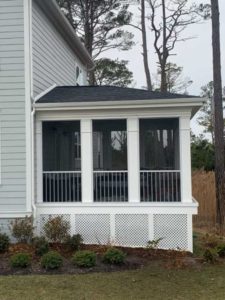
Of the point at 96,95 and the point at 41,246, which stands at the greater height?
the point at 96,95

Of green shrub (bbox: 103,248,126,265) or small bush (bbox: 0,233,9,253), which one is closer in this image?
green shrub (bbox: 103,248,126,265)

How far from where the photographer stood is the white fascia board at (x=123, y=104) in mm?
10312

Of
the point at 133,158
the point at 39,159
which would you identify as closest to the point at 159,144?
the point at 133,158

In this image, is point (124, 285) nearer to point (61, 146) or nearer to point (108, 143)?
point (108, 143)

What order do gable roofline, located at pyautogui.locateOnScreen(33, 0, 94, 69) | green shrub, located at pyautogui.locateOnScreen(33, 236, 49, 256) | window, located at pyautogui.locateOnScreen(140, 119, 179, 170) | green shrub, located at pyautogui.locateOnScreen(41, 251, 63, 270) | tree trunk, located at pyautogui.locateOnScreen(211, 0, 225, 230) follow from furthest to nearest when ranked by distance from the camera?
tree trunk, located at pyautogui.locateOnScreen(211, 0, 225, 230), window, located at pyautogui.locateOnScreen(140, 119, 179, 170), gable roofline, located at pyautogui.locateOnScreen(33, 0, 94, 69), green shrub, located at pyautogui.locateOnScreen(33, 236, 49, 256), green shrub, located at pyautogui.locateOnScreen(41, 251, 63, 270)

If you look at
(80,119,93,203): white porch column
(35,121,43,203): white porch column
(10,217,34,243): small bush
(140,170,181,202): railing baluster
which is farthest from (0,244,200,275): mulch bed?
(80,119,93,203): white porch column

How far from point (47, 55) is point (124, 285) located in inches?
261

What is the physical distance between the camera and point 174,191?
10555 millimetres

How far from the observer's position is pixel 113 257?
897cm

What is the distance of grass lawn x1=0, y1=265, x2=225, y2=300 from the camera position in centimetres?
720

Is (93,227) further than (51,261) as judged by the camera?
Yes

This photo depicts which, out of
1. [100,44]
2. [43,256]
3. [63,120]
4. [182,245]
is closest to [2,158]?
[63,120]

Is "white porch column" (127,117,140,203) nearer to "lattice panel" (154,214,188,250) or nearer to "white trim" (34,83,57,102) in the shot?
"lattice panel" (154,214,188,250)

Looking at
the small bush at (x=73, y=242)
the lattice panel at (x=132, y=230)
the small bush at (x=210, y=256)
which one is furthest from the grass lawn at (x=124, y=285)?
the lattice panel at (x=132, y=230)
